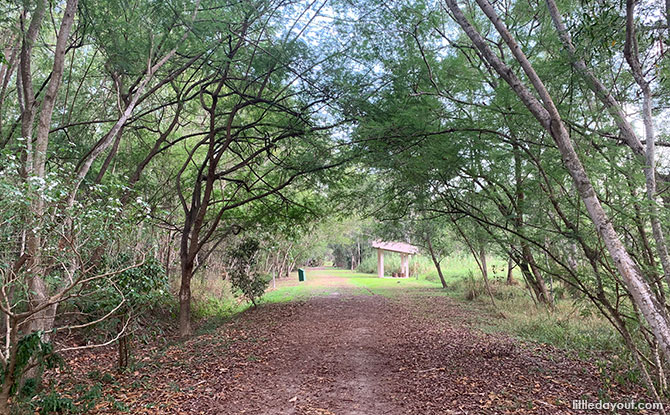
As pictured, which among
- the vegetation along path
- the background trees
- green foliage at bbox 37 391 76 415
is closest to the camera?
the background trees

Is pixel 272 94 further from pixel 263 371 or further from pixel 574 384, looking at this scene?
pixel 574 384

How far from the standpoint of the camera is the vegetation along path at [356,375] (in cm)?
456

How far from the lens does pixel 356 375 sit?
18.7 ft

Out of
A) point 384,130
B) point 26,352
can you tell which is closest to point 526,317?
point 384,130

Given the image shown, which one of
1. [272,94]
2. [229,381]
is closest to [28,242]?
[229,381]

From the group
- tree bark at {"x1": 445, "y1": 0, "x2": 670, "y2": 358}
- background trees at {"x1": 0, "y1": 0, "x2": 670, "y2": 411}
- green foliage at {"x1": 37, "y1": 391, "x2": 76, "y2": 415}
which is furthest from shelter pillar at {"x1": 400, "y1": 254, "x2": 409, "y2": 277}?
green foliage at {"x1": 37, "y1": 391, "x2": 76, "y2": 415}

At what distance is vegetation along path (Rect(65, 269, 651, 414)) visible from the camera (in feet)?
15.0

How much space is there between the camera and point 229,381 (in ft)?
18.4

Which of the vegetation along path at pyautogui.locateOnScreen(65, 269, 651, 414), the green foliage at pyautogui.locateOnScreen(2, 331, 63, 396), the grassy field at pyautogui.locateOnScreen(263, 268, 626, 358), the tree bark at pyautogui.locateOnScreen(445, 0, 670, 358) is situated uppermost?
the tree bark at pyautogui.locateOnScreen(445, 0, 670, 358)

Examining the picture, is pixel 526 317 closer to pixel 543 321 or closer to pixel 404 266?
pixel 543 321

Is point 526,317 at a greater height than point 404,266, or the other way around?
point 404,266

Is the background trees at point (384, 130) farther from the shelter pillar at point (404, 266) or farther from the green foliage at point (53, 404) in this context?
the shelter pillar at point (404, 266)

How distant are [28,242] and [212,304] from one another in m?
10.1

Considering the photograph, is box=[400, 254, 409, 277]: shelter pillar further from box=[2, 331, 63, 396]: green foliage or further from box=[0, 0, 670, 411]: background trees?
box=[2, 331, 63, 396]: green foliage
